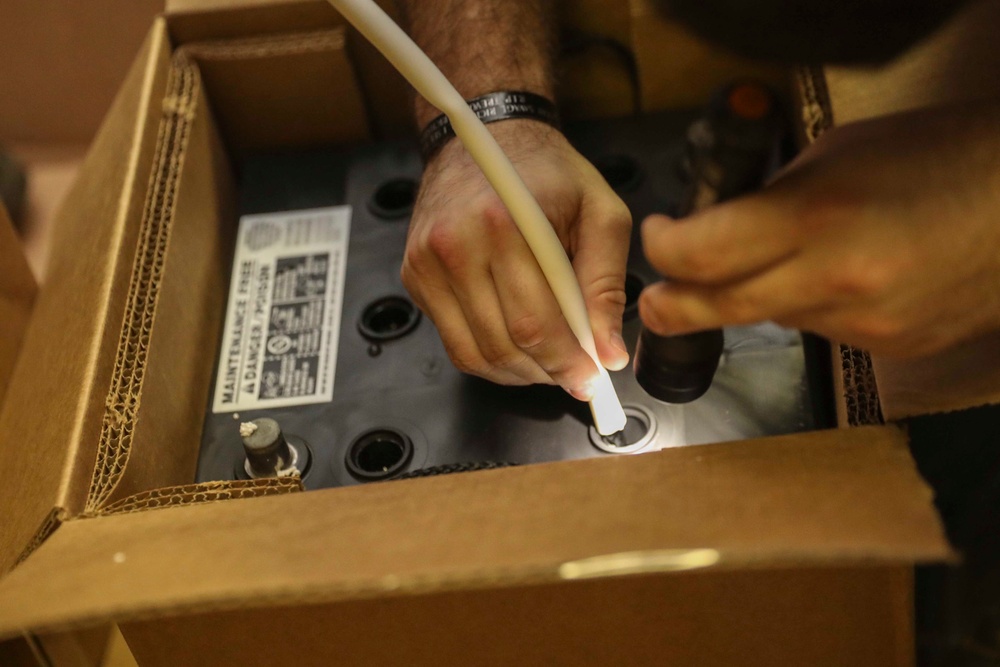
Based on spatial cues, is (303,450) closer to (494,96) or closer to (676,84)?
(494,96)

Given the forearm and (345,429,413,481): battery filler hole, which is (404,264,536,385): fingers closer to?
(345,429,413,481): battery filler hole

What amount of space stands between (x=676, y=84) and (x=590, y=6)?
11cm

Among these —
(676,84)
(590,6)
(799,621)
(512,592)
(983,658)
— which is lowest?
(983,658)

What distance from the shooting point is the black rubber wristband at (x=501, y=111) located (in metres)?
0.74

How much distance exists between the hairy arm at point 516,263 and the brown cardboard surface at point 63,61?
31.9 inches

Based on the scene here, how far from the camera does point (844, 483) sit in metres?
0.44

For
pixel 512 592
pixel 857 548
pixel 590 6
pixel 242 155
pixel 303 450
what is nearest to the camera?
pixel 857 548

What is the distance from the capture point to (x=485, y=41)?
0.79m

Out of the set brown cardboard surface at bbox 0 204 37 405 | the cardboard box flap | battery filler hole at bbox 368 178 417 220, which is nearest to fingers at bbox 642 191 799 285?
the cardboard box flap

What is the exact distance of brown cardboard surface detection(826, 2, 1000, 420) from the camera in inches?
20.0

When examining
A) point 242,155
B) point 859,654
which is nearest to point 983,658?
point 859,654

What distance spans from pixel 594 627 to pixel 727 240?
→ 0.25 m

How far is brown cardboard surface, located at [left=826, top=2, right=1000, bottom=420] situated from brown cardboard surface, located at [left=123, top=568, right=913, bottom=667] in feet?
0.35

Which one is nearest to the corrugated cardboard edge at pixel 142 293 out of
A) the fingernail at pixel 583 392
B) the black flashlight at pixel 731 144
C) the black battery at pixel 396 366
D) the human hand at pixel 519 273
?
the black battery at pixel 396 366
